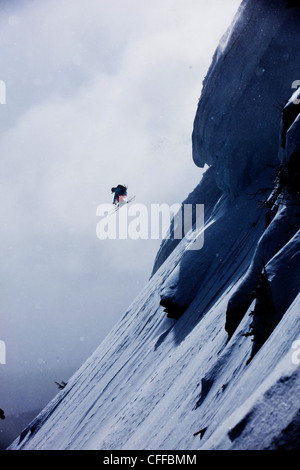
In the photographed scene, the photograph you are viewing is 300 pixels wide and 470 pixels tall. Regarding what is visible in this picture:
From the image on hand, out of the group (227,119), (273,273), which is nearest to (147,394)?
(273,273)

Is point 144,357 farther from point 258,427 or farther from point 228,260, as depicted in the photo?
point 258,427

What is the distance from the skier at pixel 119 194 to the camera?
56.6 feet

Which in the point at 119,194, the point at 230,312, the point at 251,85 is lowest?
the point at 230,312

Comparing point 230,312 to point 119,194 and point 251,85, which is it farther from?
point 251,85

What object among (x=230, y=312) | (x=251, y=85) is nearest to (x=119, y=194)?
(x=251, y=85)

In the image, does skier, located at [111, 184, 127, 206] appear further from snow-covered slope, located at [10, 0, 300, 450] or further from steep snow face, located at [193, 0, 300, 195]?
steep snow face, located at [193, 0, 300, 195]

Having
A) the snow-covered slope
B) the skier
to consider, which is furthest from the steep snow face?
the skier

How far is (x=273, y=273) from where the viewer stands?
532 cm

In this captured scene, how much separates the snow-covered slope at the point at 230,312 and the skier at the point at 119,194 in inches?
205

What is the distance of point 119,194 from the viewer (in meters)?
17.3

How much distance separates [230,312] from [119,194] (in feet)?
39.1

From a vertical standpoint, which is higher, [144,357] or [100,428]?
[144,357]

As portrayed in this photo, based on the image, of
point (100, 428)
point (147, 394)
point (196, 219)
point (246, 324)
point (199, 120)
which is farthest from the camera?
point (196, 219)
